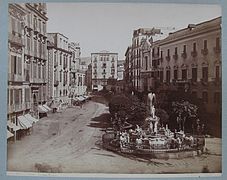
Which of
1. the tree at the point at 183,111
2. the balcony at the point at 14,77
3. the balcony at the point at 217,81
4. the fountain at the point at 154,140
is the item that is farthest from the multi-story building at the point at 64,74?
the balcony at the point at 217,81

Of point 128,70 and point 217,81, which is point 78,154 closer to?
point 128,70

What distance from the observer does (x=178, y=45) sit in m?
1.25

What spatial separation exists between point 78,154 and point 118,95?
244 millimetres

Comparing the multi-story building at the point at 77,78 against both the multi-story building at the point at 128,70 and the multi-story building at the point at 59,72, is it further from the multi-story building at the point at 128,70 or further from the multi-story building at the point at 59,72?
the multi-story building at the point at 128,70

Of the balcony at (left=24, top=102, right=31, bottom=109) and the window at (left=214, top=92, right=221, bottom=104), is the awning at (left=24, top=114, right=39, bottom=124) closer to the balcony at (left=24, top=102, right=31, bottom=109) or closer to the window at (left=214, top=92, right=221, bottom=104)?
the balcony at (left=24, top=102, right=31, bottom=109)

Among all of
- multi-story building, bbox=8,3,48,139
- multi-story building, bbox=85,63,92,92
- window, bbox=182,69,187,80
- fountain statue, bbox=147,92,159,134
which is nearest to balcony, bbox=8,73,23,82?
multi-story building, bbox=8,3,48,139

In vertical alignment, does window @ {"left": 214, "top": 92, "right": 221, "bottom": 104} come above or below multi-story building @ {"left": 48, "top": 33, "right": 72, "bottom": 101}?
below

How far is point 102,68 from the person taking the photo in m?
1.27

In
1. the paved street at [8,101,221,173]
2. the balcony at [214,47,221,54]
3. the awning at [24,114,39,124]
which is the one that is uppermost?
the balcony at [214,47,221,54]

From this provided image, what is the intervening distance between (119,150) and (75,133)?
16 centimetres

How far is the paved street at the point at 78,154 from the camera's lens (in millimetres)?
1181

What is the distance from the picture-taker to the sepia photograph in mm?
1190

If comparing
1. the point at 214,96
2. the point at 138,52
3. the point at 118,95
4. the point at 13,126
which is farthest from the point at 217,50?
the point at 13,126

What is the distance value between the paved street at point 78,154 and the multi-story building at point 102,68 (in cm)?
12
